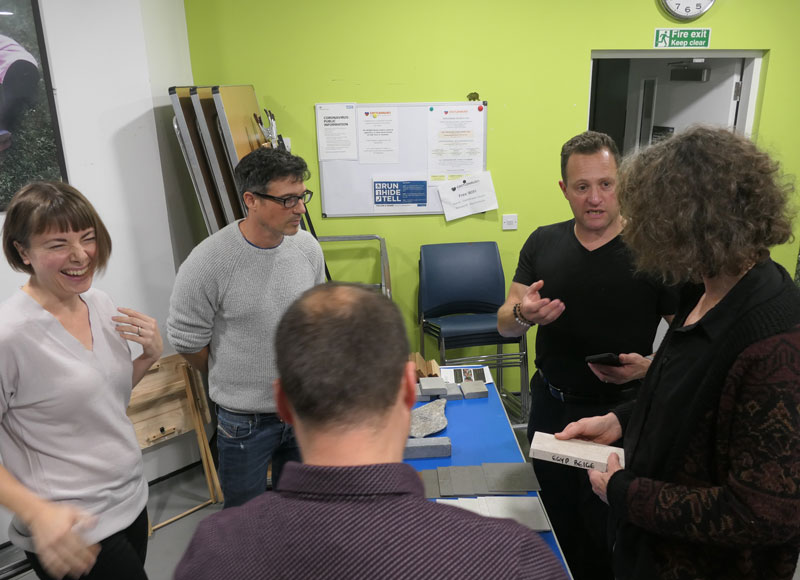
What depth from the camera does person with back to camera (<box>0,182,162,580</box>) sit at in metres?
1.19

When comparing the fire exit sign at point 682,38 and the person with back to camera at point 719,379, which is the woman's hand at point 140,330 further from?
the fire exit sign at point 682,38

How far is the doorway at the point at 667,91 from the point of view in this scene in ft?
11.4

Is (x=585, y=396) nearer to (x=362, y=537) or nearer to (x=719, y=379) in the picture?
(x=719, y=379)

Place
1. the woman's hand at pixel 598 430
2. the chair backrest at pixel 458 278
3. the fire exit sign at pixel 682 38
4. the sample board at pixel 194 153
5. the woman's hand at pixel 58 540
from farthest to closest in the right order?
the chair backrest at pixel 458 278
the fire exit sign at pixel 682 38
the sample board at pixel 194 153
the woman's hand at pixel 598 430
the woman's hand at pixel 58 540

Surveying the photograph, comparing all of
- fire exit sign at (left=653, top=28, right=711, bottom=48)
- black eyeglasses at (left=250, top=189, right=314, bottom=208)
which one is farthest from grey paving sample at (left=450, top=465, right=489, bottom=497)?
fire exit sign at (left=653, top=28, right=711, bottom=48)

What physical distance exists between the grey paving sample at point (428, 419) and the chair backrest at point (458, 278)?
1.57 metres

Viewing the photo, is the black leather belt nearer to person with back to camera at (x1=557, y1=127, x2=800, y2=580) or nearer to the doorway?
person with back to camera at (x1=557, y1=127, x2=800, y2=580)

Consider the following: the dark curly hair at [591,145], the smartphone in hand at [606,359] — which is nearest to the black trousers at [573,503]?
the smartphone in hand at [606,359]

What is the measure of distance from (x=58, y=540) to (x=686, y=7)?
13.0 ft

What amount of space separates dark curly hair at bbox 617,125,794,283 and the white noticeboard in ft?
8.32

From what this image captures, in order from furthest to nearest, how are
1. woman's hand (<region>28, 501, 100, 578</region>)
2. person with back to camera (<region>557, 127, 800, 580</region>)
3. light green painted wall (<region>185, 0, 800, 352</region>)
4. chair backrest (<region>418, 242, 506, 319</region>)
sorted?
1. chair backrest (<region>418, 242, 506, 319</region>)
2. light green painted wall (<region>185, 0, 800, 352</region>)
3. woman's hand (<region>28, 501, 100, 578</region>)
4. person with back to camera (<region>557, 127, 800, 580</region>)

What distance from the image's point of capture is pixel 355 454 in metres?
0.62

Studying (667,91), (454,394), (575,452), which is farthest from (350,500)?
(667,91)

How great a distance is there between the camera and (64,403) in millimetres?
1244
